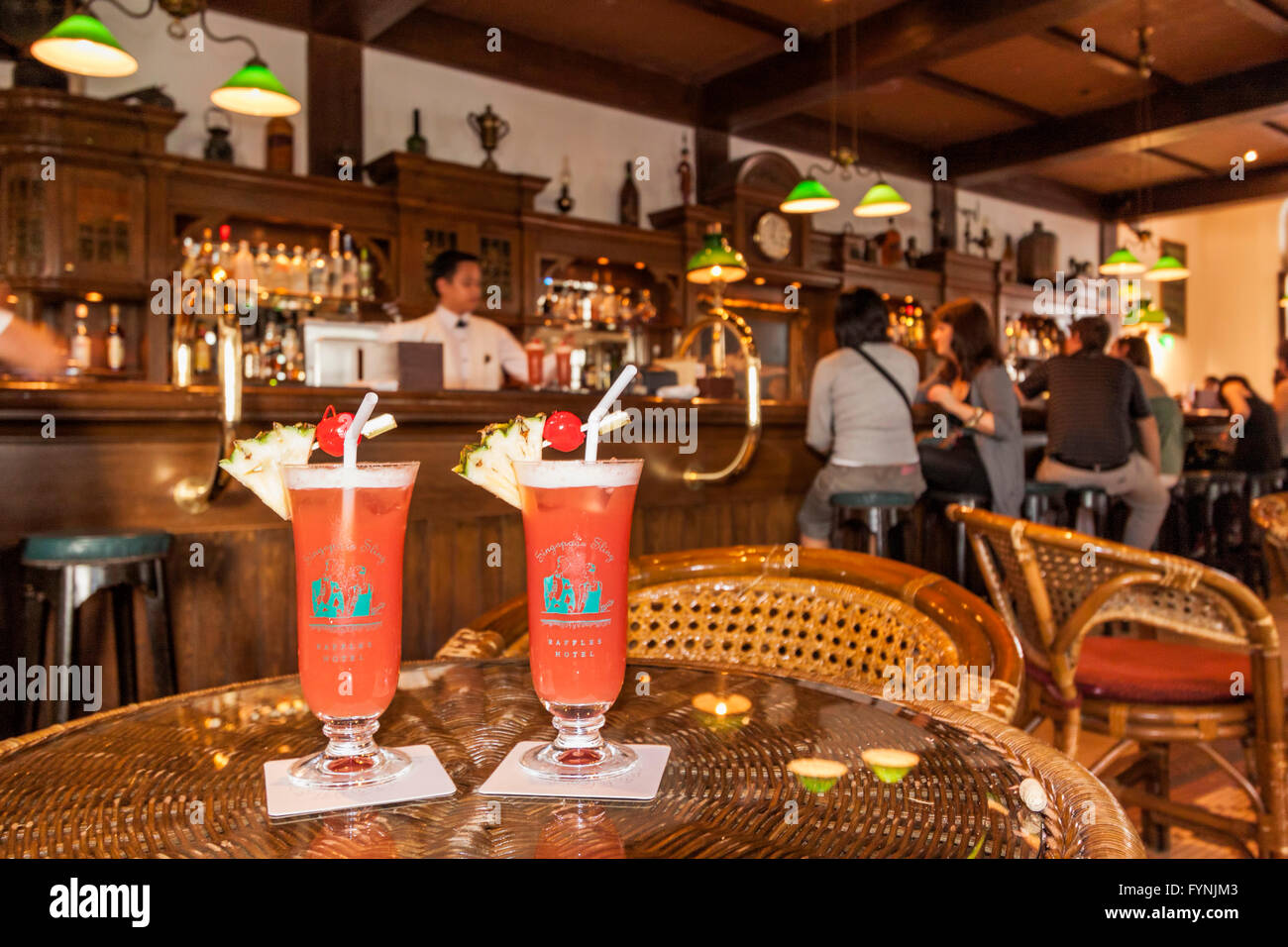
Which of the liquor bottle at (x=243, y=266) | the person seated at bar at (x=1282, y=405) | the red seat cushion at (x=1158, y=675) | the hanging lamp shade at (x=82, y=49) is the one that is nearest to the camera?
the red seat cushion at (x=1158, y=675)

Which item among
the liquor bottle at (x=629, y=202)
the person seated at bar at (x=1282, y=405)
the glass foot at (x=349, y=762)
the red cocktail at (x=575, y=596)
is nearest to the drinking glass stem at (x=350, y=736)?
the glass foot at (x=349, y=762)

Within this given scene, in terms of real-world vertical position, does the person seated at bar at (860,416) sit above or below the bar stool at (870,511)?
above

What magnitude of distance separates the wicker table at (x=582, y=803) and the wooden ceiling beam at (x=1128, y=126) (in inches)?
296

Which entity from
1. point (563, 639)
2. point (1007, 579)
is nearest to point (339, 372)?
point (1007, 579)

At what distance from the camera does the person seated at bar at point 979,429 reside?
3.63 m

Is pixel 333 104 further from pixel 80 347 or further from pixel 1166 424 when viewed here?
pixel 1166 424

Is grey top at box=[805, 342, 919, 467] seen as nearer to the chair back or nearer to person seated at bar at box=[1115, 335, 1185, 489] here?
the chair back

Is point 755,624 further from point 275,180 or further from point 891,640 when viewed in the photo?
point 275,180

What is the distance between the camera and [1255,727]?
1.78 m

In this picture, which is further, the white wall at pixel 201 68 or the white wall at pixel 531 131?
the white wall at pixel 531 131

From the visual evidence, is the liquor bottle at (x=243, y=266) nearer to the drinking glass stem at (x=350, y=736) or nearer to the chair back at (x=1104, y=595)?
the chair back at (x=1104, y=595)

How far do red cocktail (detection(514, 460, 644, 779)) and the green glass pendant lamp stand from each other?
339cm

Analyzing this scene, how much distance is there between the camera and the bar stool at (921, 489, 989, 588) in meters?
3.67
